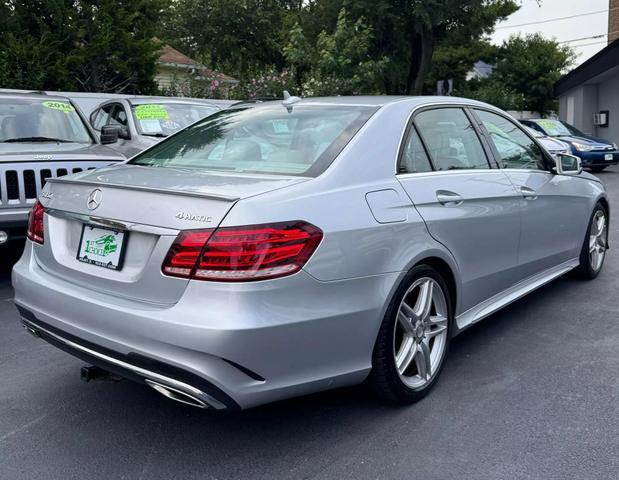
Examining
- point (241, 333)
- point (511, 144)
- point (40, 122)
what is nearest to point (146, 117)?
point (40, 122)

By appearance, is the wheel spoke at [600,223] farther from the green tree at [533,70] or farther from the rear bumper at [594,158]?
the green tree at [533,70]

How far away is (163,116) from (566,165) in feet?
18.7

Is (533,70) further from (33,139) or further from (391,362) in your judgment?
(391,362)

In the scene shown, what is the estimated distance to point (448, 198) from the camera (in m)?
3.50

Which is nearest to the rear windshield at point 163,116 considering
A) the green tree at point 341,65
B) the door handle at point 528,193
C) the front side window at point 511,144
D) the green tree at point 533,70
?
the front side window at point 511,144

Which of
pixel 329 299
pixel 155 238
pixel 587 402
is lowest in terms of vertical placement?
pixel 587 402

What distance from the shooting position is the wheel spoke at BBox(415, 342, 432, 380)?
3375mm

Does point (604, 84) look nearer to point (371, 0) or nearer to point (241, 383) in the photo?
point (371, 0)

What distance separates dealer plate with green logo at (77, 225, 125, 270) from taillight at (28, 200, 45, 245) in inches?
15.4

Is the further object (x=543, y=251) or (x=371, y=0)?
(x=371, y=0)

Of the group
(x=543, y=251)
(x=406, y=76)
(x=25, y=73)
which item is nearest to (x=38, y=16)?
(x=25, y=73)

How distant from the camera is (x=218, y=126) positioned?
3891 millimetres

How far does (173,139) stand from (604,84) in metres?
25.1

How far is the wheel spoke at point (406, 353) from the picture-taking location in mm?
3260
